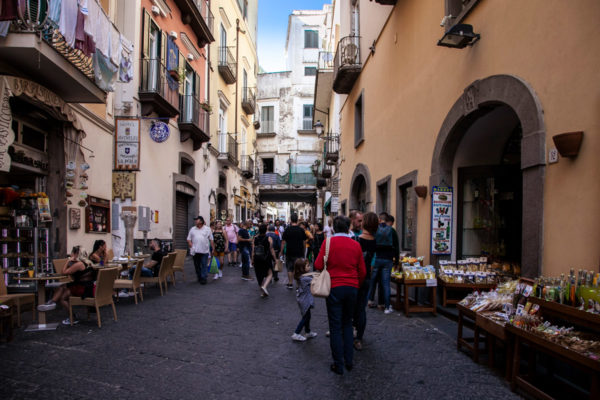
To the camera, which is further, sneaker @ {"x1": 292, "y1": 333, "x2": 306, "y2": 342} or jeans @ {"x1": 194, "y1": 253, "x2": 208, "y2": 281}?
jeans @ {"x1": 194, "y1": 253, "x2": 208, "y2": 281}

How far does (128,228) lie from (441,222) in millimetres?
8026

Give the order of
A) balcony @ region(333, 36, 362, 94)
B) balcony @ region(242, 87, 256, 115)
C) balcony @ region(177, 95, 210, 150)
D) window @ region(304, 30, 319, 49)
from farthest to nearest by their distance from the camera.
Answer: window @ region(304, 30, 319, 49) < balcony @ region(242, 87, 256, 115) < balcony @ region(177, 95, 210, 150) < balcony @ region(333, 36, 362, 94)

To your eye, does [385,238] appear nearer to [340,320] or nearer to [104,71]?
[340,320]

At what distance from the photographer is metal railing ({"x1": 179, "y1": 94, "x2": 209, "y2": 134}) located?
1470cm

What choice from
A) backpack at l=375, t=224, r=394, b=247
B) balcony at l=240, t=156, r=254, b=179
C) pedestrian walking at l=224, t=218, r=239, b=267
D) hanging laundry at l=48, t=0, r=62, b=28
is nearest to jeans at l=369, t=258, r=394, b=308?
backpack at l=375, t=224, r=394, b=247

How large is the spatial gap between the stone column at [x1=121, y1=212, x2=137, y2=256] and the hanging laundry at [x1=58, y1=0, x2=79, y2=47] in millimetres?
5233

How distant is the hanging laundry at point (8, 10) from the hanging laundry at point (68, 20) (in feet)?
2.61

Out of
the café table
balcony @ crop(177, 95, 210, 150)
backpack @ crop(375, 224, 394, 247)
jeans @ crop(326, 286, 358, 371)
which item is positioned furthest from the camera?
balcony @ crop(177, 95, 210, 150)

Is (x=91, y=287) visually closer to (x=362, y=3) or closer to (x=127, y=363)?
(x=127, y=363)

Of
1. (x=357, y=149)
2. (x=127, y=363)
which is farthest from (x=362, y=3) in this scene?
(x=127, y=363)

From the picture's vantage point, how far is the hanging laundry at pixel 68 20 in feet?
21.5

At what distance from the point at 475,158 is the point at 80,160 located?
790 cm

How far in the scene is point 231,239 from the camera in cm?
1541

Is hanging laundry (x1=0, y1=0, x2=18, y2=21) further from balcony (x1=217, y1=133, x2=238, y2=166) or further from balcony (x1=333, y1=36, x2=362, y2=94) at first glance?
balcony (x1=217, y1=133, x2=238, y2=166)
